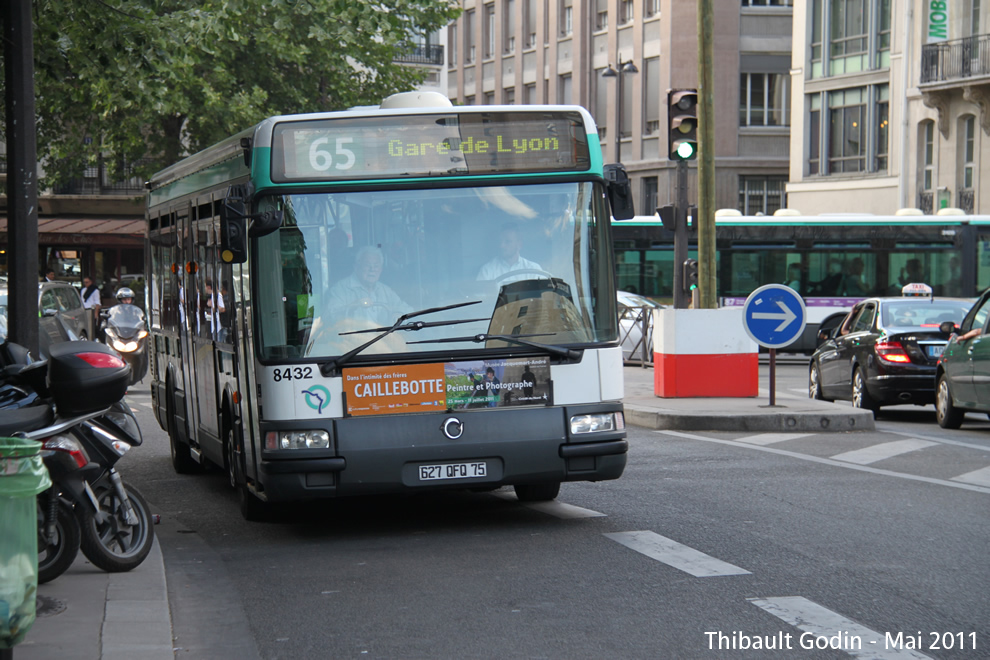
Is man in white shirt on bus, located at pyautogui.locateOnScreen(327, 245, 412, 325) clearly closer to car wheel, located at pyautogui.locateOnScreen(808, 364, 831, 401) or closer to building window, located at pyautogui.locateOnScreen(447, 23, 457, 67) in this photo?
car wheel, located at pyautogui.locateOnScreen(808, 364, 831, 401)

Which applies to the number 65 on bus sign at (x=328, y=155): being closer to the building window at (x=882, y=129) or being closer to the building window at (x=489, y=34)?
the building window at (x=882, y=129)

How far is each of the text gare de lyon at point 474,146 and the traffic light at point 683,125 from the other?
324 inches

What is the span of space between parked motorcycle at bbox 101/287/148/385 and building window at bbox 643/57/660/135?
31.4 m

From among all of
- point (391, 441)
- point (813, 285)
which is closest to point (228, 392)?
point (391, 441)

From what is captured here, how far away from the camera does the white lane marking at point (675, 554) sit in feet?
23.8

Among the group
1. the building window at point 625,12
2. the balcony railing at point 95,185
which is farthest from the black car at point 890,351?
the balcony railing at point 95,185

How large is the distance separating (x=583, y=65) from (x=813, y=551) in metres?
50.0

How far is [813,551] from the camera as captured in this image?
25.6 feet

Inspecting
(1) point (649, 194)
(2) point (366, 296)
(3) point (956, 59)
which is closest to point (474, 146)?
(2) point (366, 296)

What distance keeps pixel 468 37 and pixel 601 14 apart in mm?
11062

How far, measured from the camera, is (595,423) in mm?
8672

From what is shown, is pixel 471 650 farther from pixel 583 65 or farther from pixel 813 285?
pixel 583 65

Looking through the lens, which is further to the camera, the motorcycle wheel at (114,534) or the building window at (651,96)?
the building window at (651,96)

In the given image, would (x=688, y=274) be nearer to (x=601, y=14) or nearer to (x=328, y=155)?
(x=328, y=155)
